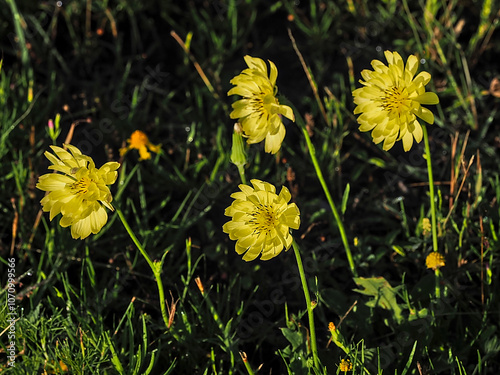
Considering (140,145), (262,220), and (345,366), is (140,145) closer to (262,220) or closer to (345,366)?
(262,220)

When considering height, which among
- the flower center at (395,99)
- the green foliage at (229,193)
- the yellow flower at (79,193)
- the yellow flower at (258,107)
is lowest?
the green foliage at (229,193)

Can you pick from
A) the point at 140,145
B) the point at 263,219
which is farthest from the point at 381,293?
the point at 140,145

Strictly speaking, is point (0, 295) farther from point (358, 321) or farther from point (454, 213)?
point (454, 213)

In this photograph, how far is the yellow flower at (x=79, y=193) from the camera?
134 centimetres

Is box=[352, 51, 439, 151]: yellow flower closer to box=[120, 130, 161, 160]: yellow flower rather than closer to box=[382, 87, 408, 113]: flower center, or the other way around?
box=[382, 87, 408, 113]: flower center

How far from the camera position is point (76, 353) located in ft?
5.19

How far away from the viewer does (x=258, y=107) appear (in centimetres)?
156

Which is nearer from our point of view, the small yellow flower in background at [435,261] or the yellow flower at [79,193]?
the yellow flower at [79,193]

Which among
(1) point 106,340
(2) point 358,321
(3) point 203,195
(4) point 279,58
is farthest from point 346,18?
(1) point 106,340

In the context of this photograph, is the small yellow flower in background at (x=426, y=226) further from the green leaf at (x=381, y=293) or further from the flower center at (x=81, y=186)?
the flower center at (x=81, y=186)

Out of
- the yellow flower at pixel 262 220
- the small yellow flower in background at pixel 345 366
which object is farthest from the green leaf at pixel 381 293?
the yellow flower at pixel 262 220

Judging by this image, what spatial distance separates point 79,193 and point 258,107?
0.52m

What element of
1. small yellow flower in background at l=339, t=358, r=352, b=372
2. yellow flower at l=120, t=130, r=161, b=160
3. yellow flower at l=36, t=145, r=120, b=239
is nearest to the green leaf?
small yellow flower in background at l=339, t=358, r=352, b=372

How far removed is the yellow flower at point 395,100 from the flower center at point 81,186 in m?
0.71
